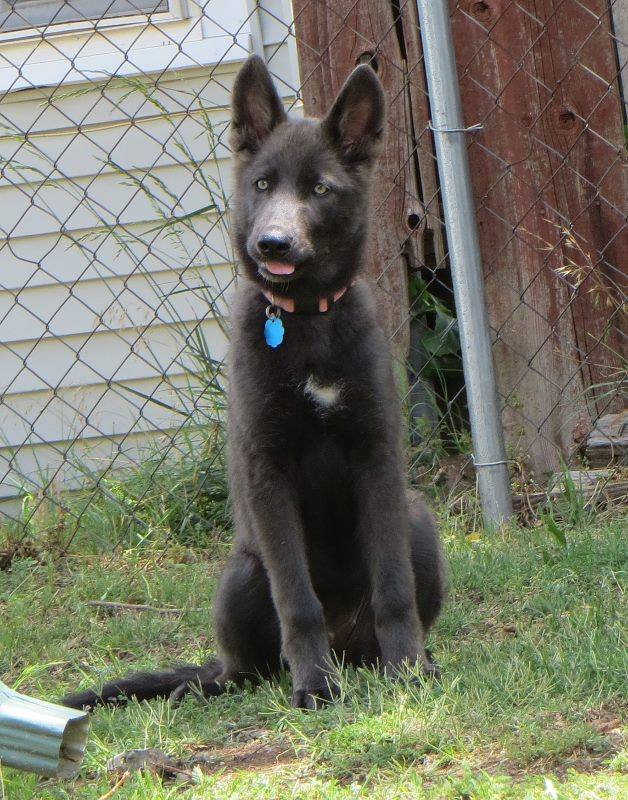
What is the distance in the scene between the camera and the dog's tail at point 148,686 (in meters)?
2.62

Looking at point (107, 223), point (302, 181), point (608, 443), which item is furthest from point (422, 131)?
point (302, 181)

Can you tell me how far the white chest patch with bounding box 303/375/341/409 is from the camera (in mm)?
2668

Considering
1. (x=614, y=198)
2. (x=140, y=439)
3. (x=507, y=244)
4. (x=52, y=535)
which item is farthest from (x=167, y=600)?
(x=614, y=198)

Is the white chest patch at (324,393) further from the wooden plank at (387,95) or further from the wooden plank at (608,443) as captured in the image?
the wooden plank at (608,443)

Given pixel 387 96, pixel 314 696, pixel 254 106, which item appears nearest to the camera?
pixel 314 696

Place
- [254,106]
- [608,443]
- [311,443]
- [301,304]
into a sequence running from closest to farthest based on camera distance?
[311,443]
[301,304]
[254,106]
[608,443]

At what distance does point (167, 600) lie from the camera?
3670 millimetres

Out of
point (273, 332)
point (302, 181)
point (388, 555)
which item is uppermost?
point (302, 181)

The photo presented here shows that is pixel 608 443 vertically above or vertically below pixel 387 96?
below

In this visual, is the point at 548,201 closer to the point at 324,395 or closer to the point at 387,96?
the point at 387,96

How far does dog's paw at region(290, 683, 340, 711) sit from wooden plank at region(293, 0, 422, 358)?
83.3 inches

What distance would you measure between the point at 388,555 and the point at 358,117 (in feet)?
3.90

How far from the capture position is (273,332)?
2.75 metres

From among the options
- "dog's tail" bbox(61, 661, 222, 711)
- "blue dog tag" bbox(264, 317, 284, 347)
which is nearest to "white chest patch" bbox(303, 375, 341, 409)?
"blue dog tag" bbox(264, 317, 284, 347)
